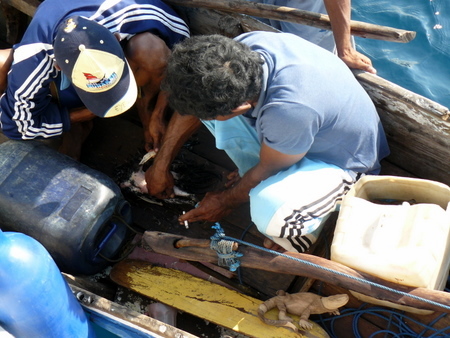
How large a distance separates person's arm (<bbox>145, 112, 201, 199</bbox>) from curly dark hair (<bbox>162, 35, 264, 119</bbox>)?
663mm

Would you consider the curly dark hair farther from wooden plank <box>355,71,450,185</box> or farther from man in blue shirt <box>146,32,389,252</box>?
wooden plank <box>355,71,450,185</box>

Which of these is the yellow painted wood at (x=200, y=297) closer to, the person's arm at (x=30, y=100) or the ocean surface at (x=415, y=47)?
the person's arm at (x=30, y=100)

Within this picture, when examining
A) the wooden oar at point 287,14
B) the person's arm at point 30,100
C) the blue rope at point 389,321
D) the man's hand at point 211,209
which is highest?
the wooden oar at point 287,14

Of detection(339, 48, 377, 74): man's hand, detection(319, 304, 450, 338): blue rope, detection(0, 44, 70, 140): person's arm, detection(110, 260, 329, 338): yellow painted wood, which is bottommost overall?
detection(110, 260, 329, 338): yellow painted wood

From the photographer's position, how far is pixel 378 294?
2.01 meters

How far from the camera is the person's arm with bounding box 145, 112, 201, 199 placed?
2.79 metres

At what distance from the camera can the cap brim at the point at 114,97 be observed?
8.16ft

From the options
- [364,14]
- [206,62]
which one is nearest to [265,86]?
[206,62]

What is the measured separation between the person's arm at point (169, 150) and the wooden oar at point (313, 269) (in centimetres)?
41

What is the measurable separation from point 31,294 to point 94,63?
3.38ft

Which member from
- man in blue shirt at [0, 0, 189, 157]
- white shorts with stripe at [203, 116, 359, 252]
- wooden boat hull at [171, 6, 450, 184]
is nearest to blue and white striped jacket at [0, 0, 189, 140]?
man in blue shirt at [0, 0, 189, 157]

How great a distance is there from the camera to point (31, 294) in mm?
2139

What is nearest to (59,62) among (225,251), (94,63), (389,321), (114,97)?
(94,63)

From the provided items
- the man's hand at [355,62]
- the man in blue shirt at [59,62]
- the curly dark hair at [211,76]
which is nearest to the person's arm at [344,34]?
the man's hand at [355,62]
